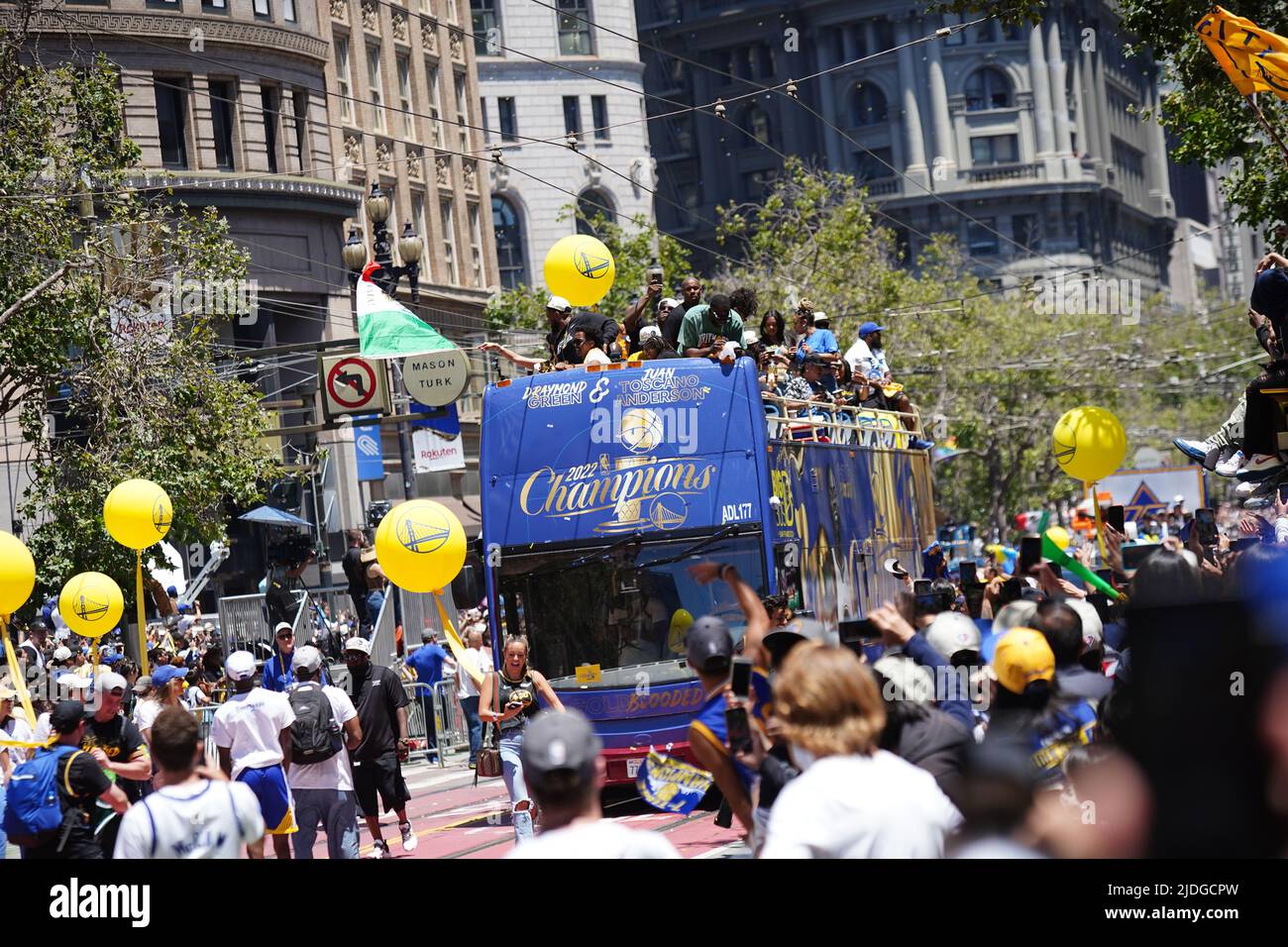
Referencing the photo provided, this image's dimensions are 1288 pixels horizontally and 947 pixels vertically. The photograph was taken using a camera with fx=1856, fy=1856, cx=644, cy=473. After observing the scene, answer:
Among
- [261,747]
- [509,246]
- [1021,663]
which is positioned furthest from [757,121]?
[1021,663]

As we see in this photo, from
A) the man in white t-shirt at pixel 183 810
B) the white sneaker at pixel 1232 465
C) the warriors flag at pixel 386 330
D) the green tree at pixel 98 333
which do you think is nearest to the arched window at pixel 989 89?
the green tree at pixel 98 333

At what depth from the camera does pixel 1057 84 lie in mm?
91938

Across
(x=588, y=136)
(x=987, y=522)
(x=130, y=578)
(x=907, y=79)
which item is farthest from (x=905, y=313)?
(x=907, y=79)

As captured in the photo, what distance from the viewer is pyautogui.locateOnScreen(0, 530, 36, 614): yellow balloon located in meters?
14.3

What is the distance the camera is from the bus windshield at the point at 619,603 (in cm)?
1559

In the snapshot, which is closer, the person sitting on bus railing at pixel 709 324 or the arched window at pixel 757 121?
the person sitting on bus railing at pixel 709 324

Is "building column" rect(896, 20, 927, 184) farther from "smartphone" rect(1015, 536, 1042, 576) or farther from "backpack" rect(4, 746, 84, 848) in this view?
"backpack" rect(4, 746, 84, 848)

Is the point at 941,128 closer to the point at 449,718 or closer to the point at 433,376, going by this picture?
the point at 433,376

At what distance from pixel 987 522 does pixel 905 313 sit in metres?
15.0

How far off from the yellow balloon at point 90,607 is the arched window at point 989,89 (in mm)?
80983

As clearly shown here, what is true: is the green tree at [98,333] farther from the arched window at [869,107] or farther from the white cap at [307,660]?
the arched window at [869,107]
